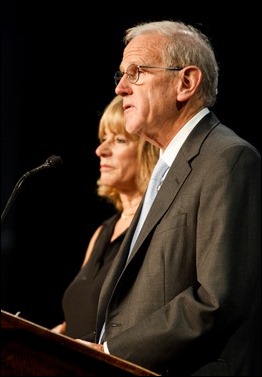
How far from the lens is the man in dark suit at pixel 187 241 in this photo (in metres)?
1.80

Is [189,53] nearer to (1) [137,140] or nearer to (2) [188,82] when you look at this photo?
(2) [188,82]

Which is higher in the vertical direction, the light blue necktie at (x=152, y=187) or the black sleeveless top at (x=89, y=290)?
the light blue necktie at (x=152, y=187)

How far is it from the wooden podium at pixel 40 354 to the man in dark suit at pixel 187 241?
0.43m

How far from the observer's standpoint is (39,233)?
483cm

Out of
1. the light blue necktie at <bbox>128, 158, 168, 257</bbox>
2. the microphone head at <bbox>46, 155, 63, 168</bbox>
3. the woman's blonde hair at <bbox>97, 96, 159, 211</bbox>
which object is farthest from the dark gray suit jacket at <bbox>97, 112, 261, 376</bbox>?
the woman's blonde hair at <bbox>97, 96, 159, 211</bbox>

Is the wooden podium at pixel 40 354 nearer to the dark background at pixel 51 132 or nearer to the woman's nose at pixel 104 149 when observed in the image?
the woman's nose at pixel 104 149

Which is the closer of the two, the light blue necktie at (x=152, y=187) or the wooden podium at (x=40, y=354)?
the wooden podium at (x=40, y=354)

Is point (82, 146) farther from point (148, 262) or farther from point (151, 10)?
point (148, 262)

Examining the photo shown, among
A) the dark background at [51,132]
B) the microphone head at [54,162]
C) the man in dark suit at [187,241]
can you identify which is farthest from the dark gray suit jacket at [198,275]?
the dark background at [51,132]

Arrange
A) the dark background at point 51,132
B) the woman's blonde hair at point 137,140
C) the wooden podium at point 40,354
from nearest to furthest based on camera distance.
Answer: the wooden podium at point 40,354
the woman's blonde hair at point 137,140
the dark background at point 51,132

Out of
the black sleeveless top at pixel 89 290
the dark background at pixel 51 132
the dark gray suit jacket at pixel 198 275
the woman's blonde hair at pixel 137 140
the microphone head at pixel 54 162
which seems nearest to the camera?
the dark gray suit jacket at pixel 198 275

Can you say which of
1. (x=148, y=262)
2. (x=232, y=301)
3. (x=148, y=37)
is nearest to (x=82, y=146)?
(x=148, y=37)

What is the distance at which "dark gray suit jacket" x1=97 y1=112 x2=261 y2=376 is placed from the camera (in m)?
1.79

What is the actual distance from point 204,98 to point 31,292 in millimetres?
2767
